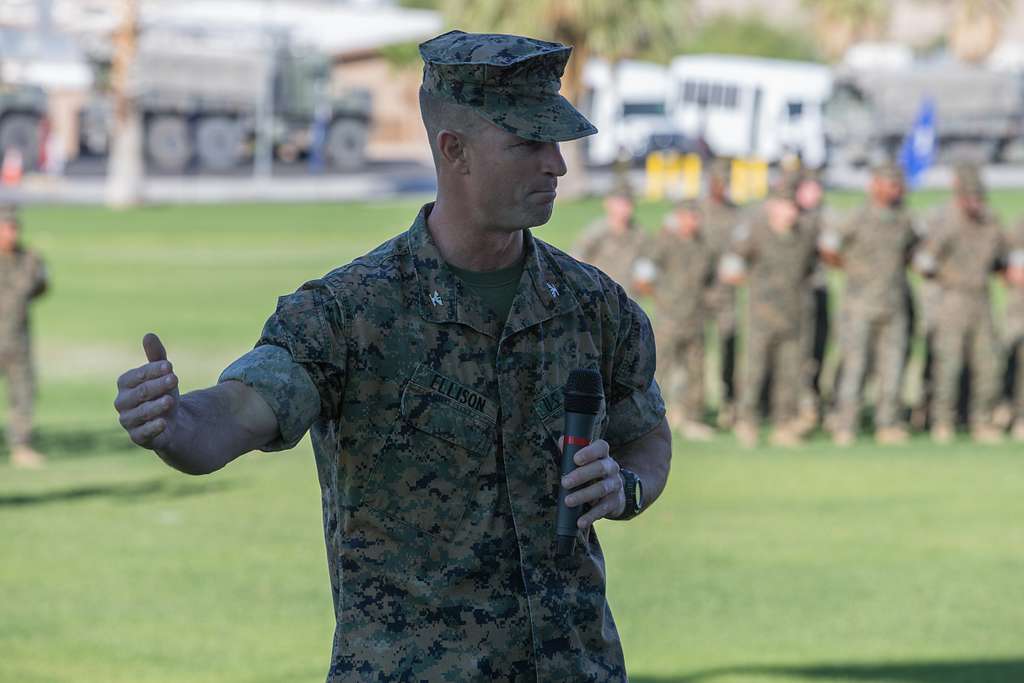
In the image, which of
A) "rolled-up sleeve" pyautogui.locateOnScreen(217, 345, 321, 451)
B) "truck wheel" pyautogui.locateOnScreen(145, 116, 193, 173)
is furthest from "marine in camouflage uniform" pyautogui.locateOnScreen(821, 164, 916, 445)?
Result: "truck wheel" pyautogui.locateOnScreen(145, 116, 193, 173)

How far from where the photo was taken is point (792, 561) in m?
11.1

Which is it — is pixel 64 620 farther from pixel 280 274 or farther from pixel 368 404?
pixel 280 274

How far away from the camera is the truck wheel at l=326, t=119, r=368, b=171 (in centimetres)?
5409

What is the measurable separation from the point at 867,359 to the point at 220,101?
3732cm

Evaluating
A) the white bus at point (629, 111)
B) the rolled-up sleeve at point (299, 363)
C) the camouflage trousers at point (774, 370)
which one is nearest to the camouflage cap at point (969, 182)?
the camouflage trousers at point (774, 370)

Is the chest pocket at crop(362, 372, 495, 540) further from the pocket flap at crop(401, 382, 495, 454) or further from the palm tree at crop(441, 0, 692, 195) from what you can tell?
the palm tree at crop(441, 0, 692, 195)

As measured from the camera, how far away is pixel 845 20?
240 feet

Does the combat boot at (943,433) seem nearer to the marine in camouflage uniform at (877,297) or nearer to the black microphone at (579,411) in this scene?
the marine in camouflage uniform at (877,297)

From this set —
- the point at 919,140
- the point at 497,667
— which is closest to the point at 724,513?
the point at 497,667

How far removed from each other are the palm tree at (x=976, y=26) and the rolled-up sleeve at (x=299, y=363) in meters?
61.0

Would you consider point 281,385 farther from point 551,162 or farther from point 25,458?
point 25,458

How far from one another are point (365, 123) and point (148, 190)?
917cm

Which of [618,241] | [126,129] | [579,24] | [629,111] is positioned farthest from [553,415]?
[629,111]

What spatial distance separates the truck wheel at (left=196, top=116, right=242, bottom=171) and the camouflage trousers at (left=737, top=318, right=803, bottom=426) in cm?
3732
